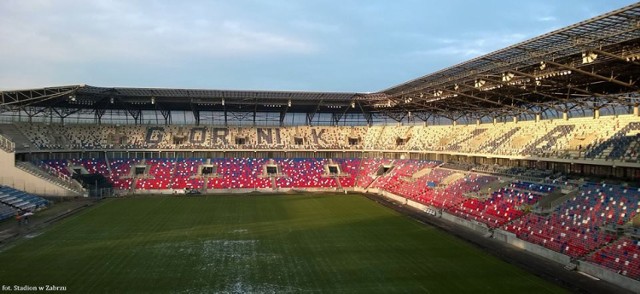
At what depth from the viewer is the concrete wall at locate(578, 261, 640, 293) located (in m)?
22.1

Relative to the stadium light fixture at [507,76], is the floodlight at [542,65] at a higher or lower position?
higher

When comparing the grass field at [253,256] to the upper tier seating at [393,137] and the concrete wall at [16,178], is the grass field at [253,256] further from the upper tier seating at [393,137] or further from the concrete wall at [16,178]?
the upper tier seating at [393,137]

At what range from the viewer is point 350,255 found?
2792cm

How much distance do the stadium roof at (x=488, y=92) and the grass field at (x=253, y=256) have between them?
520 inches

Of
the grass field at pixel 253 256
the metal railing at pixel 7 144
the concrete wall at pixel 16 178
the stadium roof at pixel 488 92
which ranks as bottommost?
the grass field at pixel 253 256

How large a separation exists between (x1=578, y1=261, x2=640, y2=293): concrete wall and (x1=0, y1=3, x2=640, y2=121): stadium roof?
11.6m

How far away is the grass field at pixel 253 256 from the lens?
22.5 meters

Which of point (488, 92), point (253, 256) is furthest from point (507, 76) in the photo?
point (253, 256)

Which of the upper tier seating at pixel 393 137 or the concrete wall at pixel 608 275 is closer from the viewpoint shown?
the concrete wall at pixel 608 275

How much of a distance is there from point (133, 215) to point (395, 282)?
2642 centimetres

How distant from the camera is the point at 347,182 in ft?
204

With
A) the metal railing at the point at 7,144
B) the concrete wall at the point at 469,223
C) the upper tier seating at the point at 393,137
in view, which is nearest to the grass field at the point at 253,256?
the concrete wall at the point at 469,223

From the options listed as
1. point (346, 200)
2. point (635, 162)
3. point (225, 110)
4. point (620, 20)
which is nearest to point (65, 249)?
point (346, 200)

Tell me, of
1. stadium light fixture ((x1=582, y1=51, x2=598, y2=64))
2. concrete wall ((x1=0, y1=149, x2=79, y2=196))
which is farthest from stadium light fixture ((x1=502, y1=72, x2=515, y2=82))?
concrete wall ((x1=0, y1=149, x2=79, y2=196))
